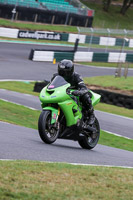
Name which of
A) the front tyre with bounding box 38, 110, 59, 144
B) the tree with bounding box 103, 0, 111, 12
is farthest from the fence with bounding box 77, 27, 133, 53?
the front tyre with bounding box 38, 110, 59, 144

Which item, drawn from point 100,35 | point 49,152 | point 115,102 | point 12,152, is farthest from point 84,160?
point 100,35

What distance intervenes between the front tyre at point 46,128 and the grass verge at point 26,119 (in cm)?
400

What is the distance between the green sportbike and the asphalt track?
0.83 ft

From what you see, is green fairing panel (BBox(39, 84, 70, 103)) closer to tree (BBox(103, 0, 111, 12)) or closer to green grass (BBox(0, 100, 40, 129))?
green grass (BBox(0, 100, 40, 129))

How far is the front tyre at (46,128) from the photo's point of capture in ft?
27.2

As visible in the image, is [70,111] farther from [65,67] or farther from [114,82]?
[114,82]

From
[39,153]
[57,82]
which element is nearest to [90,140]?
[57,82]

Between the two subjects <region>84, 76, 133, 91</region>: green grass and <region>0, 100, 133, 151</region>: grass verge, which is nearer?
<region>0, 100, 133, 151</region>: grass verge

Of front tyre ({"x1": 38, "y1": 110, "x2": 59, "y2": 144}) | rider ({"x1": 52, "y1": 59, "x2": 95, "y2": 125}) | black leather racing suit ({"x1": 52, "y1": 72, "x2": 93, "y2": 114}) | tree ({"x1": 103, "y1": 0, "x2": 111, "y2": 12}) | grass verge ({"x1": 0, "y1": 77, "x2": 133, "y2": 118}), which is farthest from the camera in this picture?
tree ({"x1": 103, "y1": 0, "x2": 111, "y2": 12})

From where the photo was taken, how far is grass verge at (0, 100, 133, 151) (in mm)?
12765

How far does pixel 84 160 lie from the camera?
7.75 m

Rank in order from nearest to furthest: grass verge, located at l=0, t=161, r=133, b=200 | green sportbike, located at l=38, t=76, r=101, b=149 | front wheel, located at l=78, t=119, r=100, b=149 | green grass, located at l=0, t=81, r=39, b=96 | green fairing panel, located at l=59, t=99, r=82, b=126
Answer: grass verge, located at l=0, t=161, r=133, b=200
green sportbike, located at l=38, t=76, r=101, b=149
green fairing panel, located at l=59, t=99, r=82, b=126
front wheel, located at l=78, t=119, r=100, b=149
green grass, located at l=0, t=81, r=39, b=96

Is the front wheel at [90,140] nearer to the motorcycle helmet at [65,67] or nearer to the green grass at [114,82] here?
the motorcycle helmet at [65,67]

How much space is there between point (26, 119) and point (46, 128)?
578 cm
